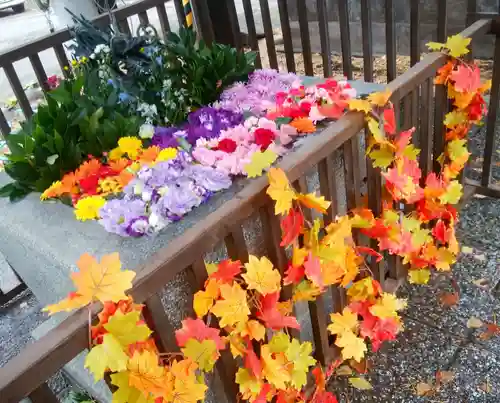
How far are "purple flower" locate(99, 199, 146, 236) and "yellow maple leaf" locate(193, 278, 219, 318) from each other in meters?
0.47

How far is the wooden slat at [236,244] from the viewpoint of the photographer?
5.37 ft

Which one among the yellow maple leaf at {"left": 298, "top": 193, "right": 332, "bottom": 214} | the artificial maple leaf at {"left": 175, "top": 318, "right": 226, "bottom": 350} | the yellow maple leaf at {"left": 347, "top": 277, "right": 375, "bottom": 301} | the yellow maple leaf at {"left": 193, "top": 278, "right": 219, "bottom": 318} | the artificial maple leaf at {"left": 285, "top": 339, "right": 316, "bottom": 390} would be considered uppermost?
the yellow maple leaf at {"left": 298, "top": 193, "right": 332, "bottom": 214}

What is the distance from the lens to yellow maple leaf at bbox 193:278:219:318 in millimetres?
1550

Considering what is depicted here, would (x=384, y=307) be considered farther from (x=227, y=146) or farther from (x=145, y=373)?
(x=145, y=373)

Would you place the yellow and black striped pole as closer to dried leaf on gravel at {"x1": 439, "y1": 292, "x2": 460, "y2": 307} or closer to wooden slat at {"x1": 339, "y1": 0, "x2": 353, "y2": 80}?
wooden slat at {"x1": 339, "y1": 0, "x2": 353, "y2": 80}

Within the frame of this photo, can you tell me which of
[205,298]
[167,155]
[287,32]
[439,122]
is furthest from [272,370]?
[287,32]

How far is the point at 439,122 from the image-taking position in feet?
8.84

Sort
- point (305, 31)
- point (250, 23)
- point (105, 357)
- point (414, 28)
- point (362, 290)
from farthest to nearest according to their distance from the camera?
point (250, 23) → point (305, 31) → point (414, 28) → point (362, 290) → point (105, 357)

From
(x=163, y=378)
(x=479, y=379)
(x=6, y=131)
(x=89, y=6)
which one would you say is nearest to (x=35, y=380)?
(x=163, y=378)

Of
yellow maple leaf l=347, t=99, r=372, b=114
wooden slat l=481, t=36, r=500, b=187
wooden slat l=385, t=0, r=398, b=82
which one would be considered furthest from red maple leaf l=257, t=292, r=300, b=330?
wooden slat l=385, t=0, r=398, b=82

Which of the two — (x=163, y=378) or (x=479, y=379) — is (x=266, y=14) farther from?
(x=163, y=378)

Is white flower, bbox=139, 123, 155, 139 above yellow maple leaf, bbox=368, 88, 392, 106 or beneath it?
beneath

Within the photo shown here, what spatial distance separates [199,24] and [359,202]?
2292 mm

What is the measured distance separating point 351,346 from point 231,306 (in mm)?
800
